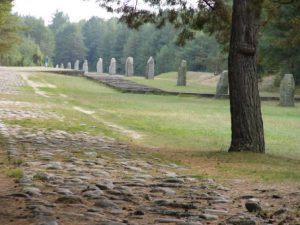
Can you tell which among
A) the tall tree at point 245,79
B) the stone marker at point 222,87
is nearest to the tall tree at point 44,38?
the stone marker at point 222,87

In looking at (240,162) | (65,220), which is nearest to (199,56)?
(240,162)

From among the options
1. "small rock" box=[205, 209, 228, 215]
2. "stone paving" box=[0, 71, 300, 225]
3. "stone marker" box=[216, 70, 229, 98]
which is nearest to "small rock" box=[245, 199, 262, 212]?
"stone paving" box=[0, 71, 300, 225]

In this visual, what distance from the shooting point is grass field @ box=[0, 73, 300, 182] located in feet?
28.4

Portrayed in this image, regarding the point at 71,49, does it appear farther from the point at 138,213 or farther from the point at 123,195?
the point at 138,213

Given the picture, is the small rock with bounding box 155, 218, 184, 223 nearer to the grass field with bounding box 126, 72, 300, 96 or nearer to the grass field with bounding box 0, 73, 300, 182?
the grass field with bounding box 0, 73, 300, 182

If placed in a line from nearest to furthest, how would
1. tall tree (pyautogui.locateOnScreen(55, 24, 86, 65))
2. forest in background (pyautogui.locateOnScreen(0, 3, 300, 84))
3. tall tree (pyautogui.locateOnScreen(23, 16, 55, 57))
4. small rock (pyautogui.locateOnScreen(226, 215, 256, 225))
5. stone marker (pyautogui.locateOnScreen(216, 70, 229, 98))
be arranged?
small rock (pyautogui.locateOnScreen(226, 215, 256, 225)) → stone marker (pyautogui.locateOnScreen(216, 70, 229, 98)) → forest in background (pyautogui.locateOnScreen(0, 3, 300, 84)) → tall tree (pyautogui.locateOnScreen(55, 24, 86, 65)) → tall tree (pyautogui.locateOnScreen(23, 16, 55, 57))

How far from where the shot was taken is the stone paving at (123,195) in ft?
15.8

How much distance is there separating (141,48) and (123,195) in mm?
99522

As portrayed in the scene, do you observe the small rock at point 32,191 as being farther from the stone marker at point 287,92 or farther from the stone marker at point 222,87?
the stone marker at point 222,87

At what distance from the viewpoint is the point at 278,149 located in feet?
38.6

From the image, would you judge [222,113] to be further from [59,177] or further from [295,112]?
[59,177]

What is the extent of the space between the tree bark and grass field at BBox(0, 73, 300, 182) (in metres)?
0.46

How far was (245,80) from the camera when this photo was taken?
10445 mm

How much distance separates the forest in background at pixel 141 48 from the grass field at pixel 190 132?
2.90 meters
